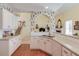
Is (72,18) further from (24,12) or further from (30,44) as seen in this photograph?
(24,12)

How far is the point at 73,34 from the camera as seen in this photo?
3.36m

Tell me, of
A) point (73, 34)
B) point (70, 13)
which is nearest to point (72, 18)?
point (70, 13)

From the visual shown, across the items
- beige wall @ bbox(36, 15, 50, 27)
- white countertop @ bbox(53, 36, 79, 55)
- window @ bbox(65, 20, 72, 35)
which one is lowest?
white countertop @ bbox(53, 36, 79, 55)

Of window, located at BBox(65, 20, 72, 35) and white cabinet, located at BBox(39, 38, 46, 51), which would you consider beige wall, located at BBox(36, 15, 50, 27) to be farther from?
window, located at BBox(65, 20, 72, 35)

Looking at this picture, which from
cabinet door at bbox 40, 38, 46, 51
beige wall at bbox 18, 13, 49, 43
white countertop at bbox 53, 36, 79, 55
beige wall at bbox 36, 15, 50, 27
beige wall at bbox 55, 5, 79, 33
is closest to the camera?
white countertop at bbox 53, 36, 79, 55

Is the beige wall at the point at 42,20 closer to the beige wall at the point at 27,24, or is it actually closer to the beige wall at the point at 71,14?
the beige wall at the point at 27,24

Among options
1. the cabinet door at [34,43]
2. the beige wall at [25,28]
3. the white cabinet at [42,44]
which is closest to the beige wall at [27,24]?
the beige wall at [25,28]

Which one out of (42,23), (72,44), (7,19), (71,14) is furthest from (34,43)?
(72,44)

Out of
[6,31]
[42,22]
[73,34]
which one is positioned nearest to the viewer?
[73,34]

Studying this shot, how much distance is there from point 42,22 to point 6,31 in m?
1.59

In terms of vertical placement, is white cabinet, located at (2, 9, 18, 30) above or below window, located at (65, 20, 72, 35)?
above

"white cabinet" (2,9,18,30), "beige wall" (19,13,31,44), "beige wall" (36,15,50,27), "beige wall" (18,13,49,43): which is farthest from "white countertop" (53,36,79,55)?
"beige wall" (19,13,31,44)

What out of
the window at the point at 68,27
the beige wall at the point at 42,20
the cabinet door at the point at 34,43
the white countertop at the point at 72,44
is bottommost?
the cabinet door at the point at 34,43

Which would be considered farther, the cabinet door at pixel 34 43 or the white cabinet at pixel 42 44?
the cabinet door at pixel 34 43
